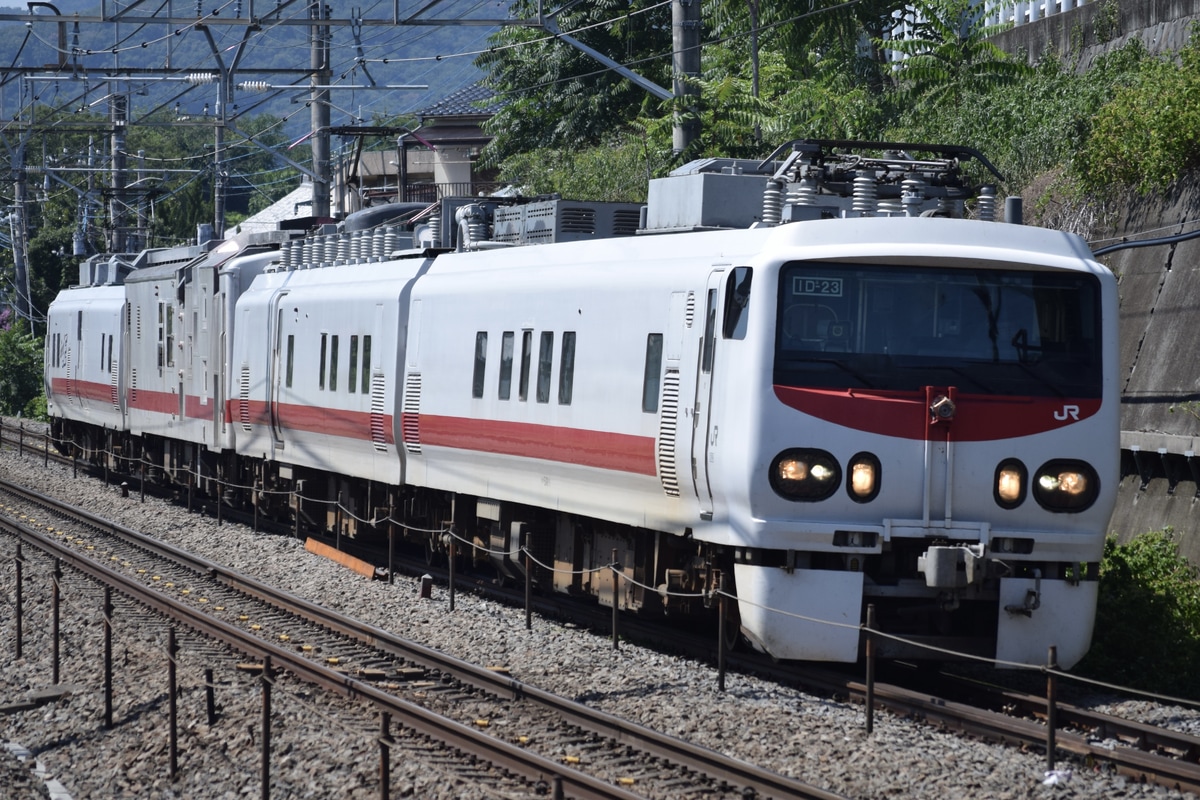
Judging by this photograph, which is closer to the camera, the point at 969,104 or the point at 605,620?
the point at 605,620

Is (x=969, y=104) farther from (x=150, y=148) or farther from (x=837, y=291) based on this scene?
(x=150, y=148)

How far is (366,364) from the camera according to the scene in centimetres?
1800

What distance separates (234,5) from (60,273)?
4989 cm

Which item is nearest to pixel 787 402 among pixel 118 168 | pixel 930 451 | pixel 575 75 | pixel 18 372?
pixel 930 451

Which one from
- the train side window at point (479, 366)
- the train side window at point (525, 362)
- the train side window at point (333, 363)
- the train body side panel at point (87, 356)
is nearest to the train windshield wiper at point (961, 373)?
the train side window at point (525, 362)

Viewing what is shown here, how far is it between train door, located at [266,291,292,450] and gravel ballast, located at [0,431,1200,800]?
4713 mm

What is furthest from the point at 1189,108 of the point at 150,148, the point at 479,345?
the point at 150,148

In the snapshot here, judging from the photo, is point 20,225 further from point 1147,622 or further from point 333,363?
point 1147,622

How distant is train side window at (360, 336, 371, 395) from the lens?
1792 centimetres

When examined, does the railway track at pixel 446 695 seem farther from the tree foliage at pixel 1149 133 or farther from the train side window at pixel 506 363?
the tree foliage at pixel 1149 133

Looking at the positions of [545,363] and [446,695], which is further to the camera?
[545,363]

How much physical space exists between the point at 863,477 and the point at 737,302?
1.36 meters

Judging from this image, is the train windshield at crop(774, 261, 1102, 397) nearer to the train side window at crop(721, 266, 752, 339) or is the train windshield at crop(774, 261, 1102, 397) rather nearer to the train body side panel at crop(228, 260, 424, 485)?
the train side window at crop(721, 266, 752, 339)

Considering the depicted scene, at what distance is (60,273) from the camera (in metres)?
71.1
